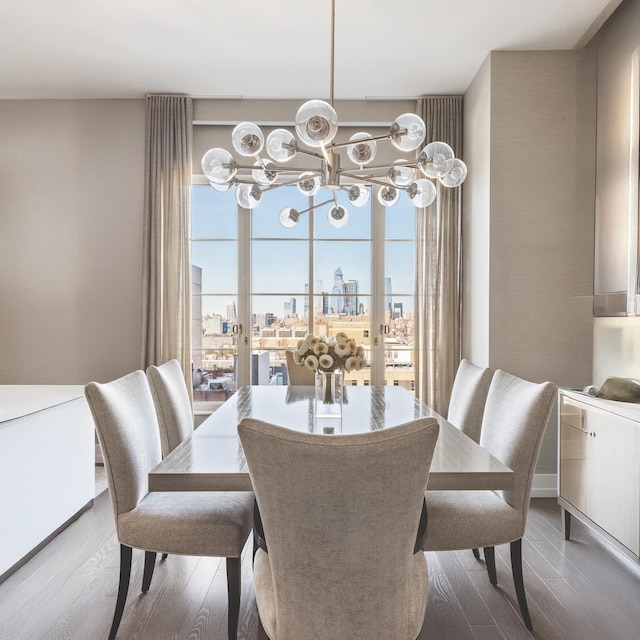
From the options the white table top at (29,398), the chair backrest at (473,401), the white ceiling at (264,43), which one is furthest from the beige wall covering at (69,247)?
the chair backrest at (473,401)

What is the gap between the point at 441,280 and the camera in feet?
12.9

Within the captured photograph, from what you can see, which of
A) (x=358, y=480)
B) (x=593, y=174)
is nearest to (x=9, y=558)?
(x=358, y=480)

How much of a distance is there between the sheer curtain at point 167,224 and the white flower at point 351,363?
6.95ft

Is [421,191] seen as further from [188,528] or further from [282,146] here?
[188,528]

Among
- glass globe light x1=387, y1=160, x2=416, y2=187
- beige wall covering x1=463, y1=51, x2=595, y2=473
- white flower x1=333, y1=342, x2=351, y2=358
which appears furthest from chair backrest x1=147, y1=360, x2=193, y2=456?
beige wall covering x1=463, y1=51, x2=595, y2=473

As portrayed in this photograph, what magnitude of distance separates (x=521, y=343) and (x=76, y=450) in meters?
2.91

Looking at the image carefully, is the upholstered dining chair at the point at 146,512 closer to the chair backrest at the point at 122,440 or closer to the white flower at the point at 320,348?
the chair backrest at the point at 122,440

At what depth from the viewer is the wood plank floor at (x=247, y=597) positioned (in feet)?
6.31

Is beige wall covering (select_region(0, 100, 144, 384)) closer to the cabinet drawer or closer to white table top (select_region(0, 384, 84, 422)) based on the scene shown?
white table top (select_region(0, 384, 84, 422))

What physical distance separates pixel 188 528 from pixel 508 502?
123 cm

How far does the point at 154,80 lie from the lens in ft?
12.1

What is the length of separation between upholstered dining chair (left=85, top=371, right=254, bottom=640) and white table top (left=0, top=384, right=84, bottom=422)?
2.45 ft

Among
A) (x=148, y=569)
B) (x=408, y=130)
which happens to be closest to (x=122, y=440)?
(x=148, y=569)

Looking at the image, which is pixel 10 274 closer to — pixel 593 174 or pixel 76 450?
pixel 76 450
